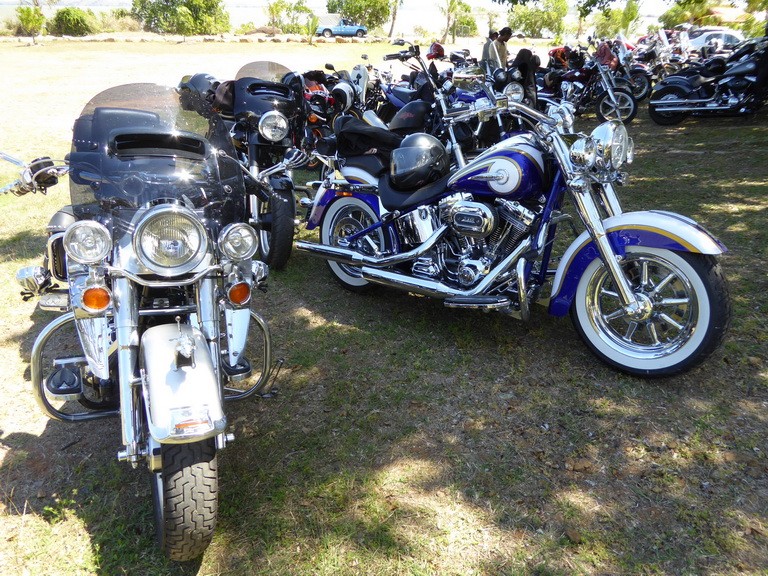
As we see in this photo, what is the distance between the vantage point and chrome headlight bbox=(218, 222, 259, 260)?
229 cm

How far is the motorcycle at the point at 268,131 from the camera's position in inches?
187

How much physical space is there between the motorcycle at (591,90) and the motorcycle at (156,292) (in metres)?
8.32

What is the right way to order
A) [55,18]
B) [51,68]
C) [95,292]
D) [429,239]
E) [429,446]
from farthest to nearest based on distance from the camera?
[55,18] < [51,68] < [429,239] < [429,446] < [95,292]

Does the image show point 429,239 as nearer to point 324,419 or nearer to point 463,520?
point 324,419

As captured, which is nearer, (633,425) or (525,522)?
(525,522)

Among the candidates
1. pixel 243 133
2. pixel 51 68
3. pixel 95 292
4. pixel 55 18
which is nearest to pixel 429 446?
pixel 95 292

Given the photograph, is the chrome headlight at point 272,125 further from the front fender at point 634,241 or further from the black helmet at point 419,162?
the front fender at point 634,241

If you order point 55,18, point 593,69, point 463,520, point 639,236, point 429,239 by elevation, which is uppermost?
point 55,18

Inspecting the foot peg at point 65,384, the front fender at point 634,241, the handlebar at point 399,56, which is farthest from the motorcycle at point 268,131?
the front fender at point 634,241

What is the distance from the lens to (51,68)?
19.6m

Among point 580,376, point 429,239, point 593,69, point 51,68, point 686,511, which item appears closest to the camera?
point 686,511

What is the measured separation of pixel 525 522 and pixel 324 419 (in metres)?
1.15

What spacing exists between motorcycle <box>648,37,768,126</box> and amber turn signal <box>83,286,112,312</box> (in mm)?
10100

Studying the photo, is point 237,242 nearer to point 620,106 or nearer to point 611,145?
point 611,145
